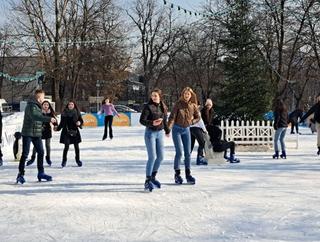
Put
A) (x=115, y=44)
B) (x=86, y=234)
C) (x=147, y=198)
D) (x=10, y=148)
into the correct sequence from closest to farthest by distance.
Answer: (x=86, y=234) < (x=147, y=198) < (x=10, y=148) < (x=115, y=44)

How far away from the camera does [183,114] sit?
8.58m

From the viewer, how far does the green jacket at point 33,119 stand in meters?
8.55

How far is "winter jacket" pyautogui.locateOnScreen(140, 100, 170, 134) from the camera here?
7945 mm

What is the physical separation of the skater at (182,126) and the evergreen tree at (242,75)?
964cm

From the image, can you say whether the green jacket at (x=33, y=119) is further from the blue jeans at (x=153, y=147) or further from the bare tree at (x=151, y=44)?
the bare tree at (x=151, y=44)

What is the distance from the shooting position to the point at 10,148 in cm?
1562

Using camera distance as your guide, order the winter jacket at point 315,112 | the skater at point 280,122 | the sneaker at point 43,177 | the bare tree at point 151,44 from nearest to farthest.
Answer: the sneaker at point 43,177 < the winter jacket at point 315,112 < the skater at point 280,122 < the bare tree at point 151,44

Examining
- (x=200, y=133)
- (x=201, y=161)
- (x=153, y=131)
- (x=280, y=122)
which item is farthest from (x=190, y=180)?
(x=280, y=122)

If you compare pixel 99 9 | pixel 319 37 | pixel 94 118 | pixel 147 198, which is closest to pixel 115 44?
pixel 99 9

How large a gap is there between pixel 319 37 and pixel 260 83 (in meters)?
14.6

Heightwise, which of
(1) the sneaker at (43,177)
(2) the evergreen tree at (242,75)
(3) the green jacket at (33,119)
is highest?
(2) the evergreen tree at (242,75)

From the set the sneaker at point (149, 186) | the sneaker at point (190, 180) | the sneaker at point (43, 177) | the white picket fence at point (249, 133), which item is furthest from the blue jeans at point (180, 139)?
the white picket fence at point (249, 133)

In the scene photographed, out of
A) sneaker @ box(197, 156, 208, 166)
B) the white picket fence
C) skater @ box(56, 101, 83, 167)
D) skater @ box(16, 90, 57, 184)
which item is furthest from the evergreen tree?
skater @ box(16, 90, 57, 184)

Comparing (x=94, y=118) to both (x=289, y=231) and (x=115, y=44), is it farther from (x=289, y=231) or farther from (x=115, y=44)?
(x=289, y=231)
